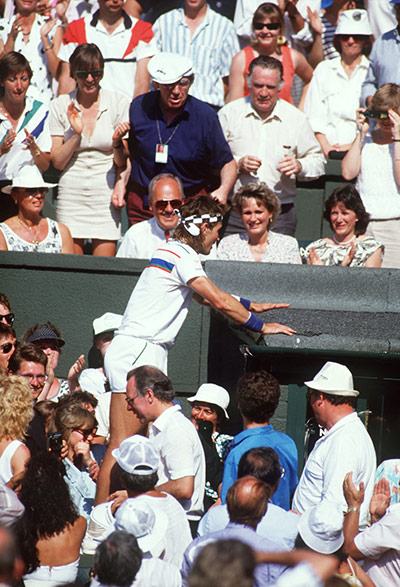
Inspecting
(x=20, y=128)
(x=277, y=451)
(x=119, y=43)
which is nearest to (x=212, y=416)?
(x=277, y=451)

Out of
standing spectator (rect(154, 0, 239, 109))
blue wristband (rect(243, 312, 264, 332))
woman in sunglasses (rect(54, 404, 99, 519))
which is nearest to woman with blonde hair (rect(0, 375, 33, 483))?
woman in sunglasses (rect(54, 404, 99, 519))

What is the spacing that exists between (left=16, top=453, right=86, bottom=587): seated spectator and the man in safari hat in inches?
50.7

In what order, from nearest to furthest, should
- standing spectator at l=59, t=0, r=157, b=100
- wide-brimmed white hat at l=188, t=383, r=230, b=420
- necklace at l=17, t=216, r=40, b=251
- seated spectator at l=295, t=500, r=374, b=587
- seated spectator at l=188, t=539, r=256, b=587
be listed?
seated spectator at l=188, t=539, r=256, b=587 < seated spectator at l=295, t=500, r=374, b=587 < wide-brimmed white hat at l=188, t=383, r=230, b=420 < necklace at l=17, t=216, r=40, b=251 < standing spectator at l=59, t=0, r=157, b=100

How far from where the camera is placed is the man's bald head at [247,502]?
476 centimetres

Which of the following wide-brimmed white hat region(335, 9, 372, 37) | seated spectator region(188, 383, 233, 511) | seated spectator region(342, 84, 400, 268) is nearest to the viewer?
seated spectator region(188, 383, 233, 511)

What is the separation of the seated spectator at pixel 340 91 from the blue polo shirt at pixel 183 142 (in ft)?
5.08

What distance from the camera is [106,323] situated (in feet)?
26.0

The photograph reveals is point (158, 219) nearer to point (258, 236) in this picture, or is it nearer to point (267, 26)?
point (258, 236)

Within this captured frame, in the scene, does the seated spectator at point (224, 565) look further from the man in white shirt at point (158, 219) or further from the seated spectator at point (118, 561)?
the man in white shirt at point (158, 219)

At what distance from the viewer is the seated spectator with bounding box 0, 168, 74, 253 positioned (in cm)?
835

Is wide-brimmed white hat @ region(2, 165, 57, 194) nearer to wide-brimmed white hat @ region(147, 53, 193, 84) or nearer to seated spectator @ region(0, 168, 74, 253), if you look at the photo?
seated spectator @ region(0, 168, 74, 253)

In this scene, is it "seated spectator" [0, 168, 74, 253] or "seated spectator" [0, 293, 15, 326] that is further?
"seated spectator" [0, 168, 74, 253]

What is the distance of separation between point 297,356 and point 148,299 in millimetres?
1051

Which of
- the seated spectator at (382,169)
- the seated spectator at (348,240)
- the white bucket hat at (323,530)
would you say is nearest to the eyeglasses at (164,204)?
the seated spectator at (348,240)
